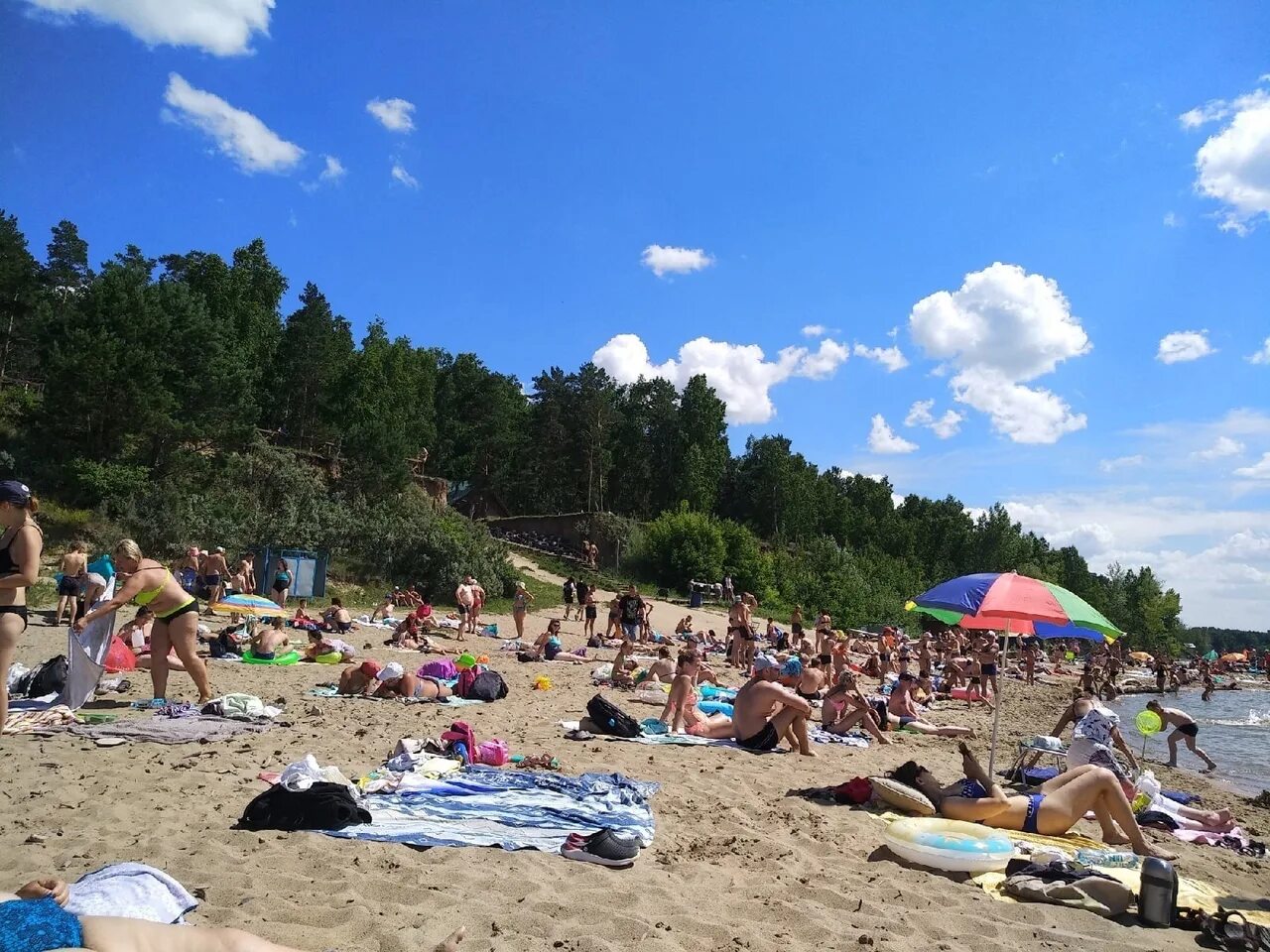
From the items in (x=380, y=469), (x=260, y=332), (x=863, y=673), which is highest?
(x=260, y=332)

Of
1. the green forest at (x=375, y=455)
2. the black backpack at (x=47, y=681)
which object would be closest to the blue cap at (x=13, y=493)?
the black backpack at (x=47, y=681)

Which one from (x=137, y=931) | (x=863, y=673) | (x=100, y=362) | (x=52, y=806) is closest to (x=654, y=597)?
(x=863, y=673)

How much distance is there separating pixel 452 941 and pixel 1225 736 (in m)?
20.5

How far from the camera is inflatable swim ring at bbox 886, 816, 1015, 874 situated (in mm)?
4562

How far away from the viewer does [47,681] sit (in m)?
6.93

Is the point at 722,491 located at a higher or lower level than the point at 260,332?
lower

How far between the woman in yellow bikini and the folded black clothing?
2713 mm

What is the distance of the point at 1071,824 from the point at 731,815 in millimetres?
2204

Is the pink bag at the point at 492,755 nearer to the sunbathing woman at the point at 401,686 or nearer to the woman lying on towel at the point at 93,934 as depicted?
the sunbathing woman at the point at 401,686

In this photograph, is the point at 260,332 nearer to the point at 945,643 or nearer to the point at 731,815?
the point at 945,643

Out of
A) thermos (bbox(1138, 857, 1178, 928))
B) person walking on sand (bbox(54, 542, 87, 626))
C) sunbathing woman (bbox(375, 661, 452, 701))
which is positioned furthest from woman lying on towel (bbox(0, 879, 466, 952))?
person walking on sand (bbox(54, 542, 87, 626))

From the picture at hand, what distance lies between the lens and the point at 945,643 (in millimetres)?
25406

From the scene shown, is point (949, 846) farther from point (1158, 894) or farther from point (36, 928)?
point (36, 928)

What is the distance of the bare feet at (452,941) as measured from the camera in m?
2.98
